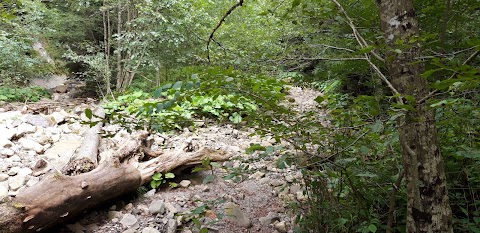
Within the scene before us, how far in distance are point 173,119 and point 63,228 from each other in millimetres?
1988

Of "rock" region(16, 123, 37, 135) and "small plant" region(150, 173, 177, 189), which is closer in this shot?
"small plant" region(150, 173, 177, 189)

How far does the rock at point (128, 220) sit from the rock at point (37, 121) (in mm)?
3789

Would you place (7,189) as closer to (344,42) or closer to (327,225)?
(327,225)

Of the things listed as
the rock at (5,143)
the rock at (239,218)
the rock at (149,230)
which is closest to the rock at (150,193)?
the rock at (149,230)

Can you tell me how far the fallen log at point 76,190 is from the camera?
2350 millimetres

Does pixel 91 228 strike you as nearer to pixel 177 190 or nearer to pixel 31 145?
pixel 177 190

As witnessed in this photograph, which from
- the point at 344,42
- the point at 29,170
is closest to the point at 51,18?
the point at 29,170

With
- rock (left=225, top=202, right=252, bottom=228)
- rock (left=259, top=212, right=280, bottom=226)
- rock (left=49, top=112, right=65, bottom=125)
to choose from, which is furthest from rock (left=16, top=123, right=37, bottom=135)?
rock (left=259, top=212, right=280, bottom=226)

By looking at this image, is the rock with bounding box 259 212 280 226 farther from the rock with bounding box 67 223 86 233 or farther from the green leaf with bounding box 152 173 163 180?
the rock with bounding box 67 223 86 233

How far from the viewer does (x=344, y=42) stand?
309cm

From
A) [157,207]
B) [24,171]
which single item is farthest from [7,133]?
[157,207]

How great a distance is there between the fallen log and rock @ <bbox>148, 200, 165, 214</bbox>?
29 cm

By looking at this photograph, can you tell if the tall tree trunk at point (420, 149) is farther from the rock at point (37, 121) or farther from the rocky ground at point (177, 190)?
the rock at point (37, 121)

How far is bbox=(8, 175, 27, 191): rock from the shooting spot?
3.42m
